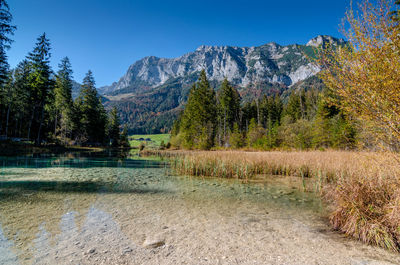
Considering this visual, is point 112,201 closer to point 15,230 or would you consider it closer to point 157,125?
point 15,230

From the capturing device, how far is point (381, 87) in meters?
3.11

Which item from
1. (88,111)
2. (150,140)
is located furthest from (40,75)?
(150,140)

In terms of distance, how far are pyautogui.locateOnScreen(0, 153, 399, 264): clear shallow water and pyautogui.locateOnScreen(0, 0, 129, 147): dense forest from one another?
62.1 ft

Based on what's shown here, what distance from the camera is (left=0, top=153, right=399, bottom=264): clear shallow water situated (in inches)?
100

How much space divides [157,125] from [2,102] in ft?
416

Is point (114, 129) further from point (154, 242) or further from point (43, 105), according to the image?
point (154, 242)

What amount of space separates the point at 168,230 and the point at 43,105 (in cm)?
3058

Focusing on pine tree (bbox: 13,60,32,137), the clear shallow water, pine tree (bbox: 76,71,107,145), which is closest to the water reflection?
the clear shallow water

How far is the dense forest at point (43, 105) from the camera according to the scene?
23750mm

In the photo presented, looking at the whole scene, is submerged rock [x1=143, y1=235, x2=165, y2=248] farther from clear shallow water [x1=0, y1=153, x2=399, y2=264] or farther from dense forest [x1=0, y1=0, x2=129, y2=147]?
dense forest [x1=0, y1=0, x2=129, y2=147]

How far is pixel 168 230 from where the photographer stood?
3449 mm

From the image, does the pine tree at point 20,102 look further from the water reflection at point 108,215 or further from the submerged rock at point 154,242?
the submerged rock at point 154,242

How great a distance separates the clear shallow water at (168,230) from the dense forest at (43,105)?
746 inches

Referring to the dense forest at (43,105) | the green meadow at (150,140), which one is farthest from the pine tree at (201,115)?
the green meadow at (150,140)
